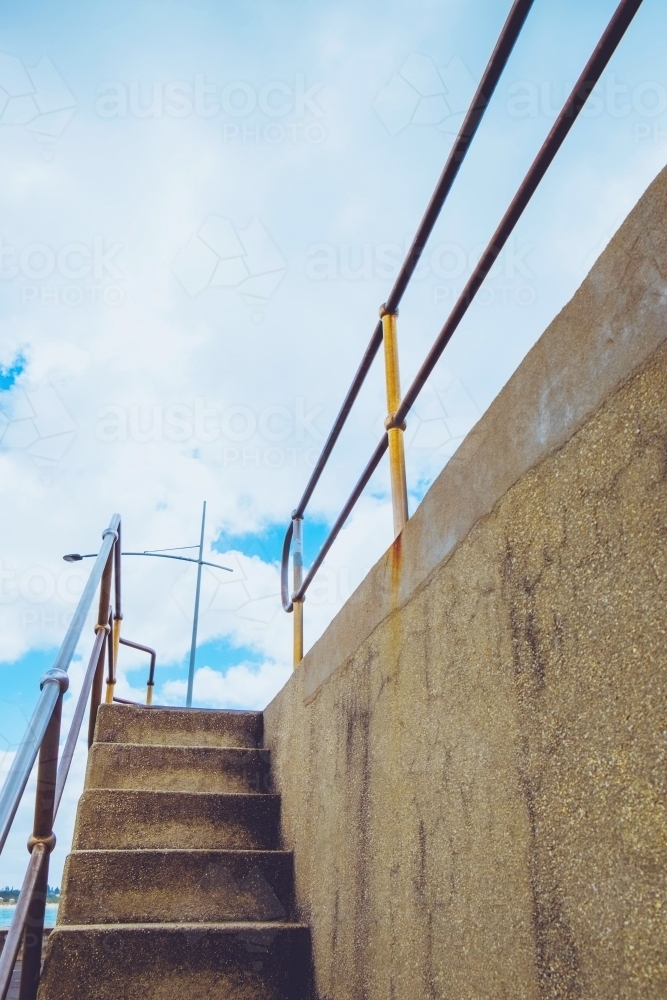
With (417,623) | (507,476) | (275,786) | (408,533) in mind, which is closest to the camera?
(507,476)

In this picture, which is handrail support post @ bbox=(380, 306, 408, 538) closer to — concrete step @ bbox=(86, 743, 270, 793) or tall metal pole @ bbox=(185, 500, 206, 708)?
concrete step @ bbox=(86, 743, 270, 793)

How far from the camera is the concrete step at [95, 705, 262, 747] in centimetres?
334

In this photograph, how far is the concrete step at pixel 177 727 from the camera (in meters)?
3.34

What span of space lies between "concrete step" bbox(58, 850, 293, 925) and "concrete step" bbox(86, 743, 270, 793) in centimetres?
48

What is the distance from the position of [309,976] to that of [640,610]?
1795mm

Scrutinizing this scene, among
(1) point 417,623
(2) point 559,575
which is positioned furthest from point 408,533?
(2) point 559,575

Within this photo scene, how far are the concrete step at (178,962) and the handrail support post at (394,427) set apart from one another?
131 centimetres

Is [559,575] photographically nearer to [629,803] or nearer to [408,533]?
[629,803]

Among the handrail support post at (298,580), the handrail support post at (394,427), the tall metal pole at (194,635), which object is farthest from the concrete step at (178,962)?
the tall metal pole at (194,635)

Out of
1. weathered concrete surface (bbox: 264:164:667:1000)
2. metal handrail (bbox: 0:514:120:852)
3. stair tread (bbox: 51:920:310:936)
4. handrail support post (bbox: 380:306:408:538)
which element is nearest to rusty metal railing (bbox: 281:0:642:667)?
handrail support post (bbox: 380:306:408:538)

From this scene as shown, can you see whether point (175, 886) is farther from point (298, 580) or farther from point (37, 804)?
point (298, 580)

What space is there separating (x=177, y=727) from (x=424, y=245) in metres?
2.47

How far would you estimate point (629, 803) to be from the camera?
0.84 m

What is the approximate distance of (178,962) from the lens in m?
2.12
